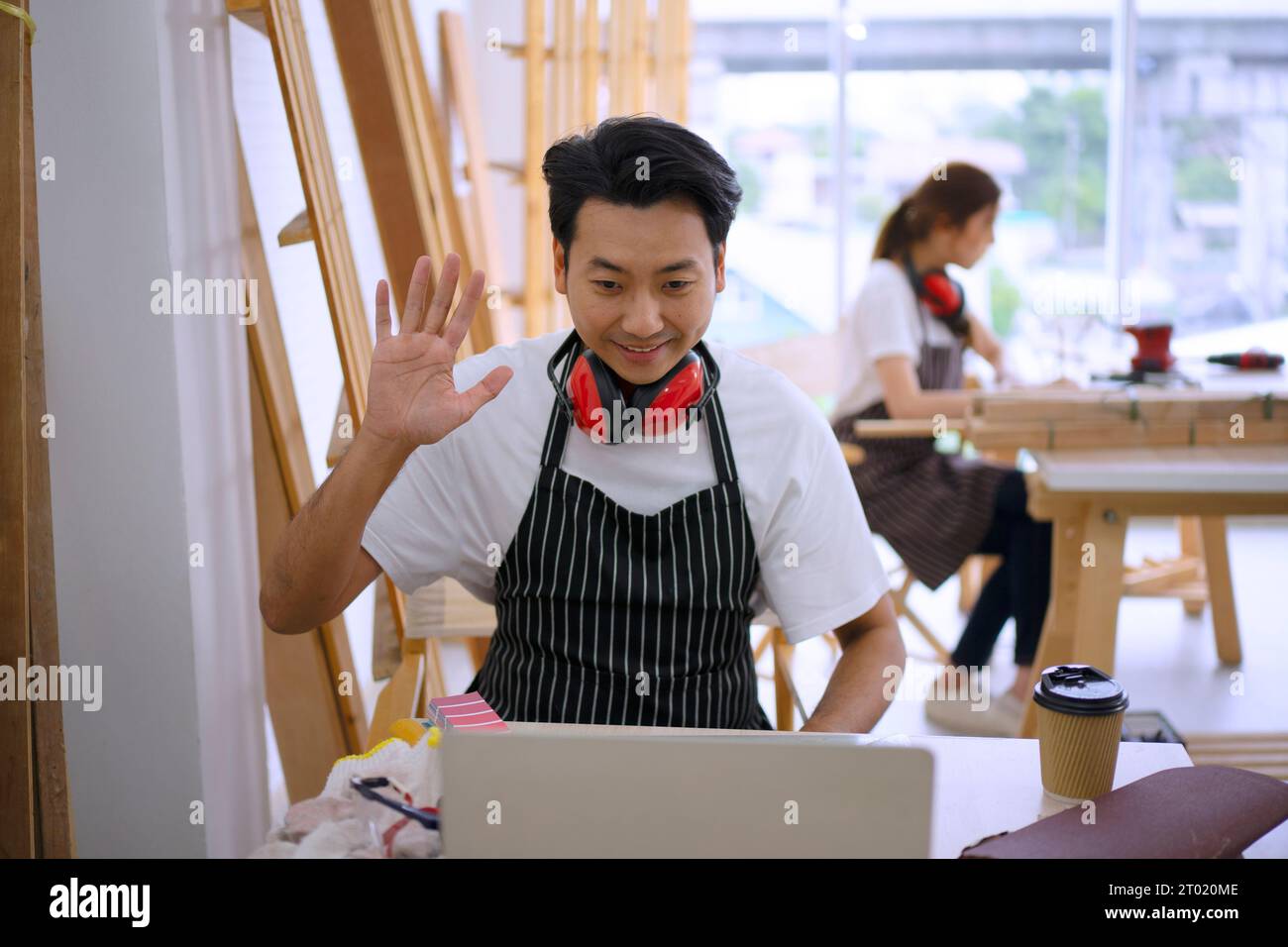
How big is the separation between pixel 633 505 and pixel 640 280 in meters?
0.31

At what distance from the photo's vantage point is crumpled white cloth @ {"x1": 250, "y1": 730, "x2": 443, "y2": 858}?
1088 mm

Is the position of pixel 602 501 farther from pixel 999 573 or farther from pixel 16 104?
pixel 999 573

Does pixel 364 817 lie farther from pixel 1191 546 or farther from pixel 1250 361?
pixel 1191 546

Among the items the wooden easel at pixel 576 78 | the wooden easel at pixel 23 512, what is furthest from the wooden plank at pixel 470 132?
the wooden easel at pixel 23 512

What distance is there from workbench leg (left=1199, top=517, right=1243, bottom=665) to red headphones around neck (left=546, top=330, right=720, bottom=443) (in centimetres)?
279

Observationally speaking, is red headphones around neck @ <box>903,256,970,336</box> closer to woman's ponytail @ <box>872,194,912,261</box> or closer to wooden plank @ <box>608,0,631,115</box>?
woman's ponytail @ <box>872,194,912,261</box>

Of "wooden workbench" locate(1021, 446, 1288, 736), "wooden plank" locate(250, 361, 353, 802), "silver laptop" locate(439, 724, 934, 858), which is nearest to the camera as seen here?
"silver laptop" locate(439, 724, 934, 858)

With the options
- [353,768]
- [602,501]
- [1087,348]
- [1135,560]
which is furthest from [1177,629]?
[353,768]

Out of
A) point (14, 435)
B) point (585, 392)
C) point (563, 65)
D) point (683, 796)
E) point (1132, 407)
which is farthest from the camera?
point (563, 65)

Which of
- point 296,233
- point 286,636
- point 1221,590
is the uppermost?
point 296,233

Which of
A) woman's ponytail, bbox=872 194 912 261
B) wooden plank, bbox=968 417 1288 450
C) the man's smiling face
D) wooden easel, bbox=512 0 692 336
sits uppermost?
wooden easel, bbox=512 0 692 336

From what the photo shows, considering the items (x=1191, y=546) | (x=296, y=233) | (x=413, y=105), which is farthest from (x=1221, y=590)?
(x=296, y=233)

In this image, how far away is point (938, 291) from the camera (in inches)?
143

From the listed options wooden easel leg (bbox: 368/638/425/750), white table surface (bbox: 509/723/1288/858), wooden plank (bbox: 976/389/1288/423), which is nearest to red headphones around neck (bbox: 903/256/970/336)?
wooden plank (bbox: 976/389/1288/423)
